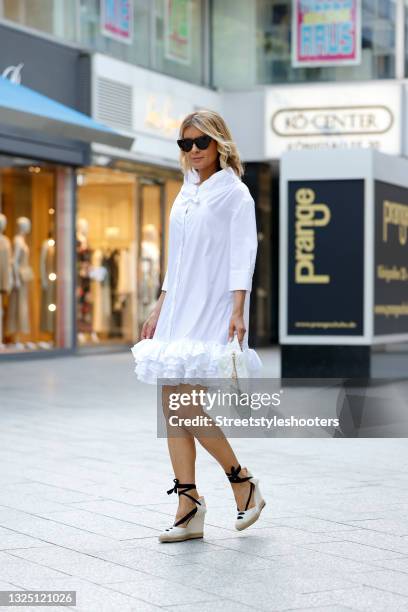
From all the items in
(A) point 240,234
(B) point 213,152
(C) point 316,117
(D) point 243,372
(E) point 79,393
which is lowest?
(E) point 79,393

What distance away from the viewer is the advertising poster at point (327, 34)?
20.5 meters

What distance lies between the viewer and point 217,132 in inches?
190

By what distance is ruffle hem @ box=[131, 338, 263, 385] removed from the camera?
15.3ft

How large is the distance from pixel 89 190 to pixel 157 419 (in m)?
9.84

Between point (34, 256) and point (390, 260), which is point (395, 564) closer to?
point (390, 260)

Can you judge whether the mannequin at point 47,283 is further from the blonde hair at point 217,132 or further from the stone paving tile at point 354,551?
the stone paving tile at point 354,551

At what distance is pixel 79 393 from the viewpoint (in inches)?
473

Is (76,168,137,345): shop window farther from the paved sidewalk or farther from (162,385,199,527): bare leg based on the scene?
(162,385,199,527): bare leg

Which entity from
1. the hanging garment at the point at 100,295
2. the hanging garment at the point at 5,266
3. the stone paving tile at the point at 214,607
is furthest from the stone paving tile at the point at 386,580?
the hanging garment at the point at 100,295

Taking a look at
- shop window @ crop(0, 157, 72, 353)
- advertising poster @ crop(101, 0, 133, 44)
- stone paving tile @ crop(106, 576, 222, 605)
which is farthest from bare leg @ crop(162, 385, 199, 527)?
advertising poster @ crop(101, 0, 133, 44)

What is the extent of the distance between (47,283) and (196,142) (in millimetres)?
13168

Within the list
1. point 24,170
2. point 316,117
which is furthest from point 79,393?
point 316,117

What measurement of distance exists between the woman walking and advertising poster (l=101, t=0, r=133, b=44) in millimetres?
14010

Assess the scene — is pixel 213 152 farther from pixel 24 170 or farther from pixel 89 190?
pixel 89 190
